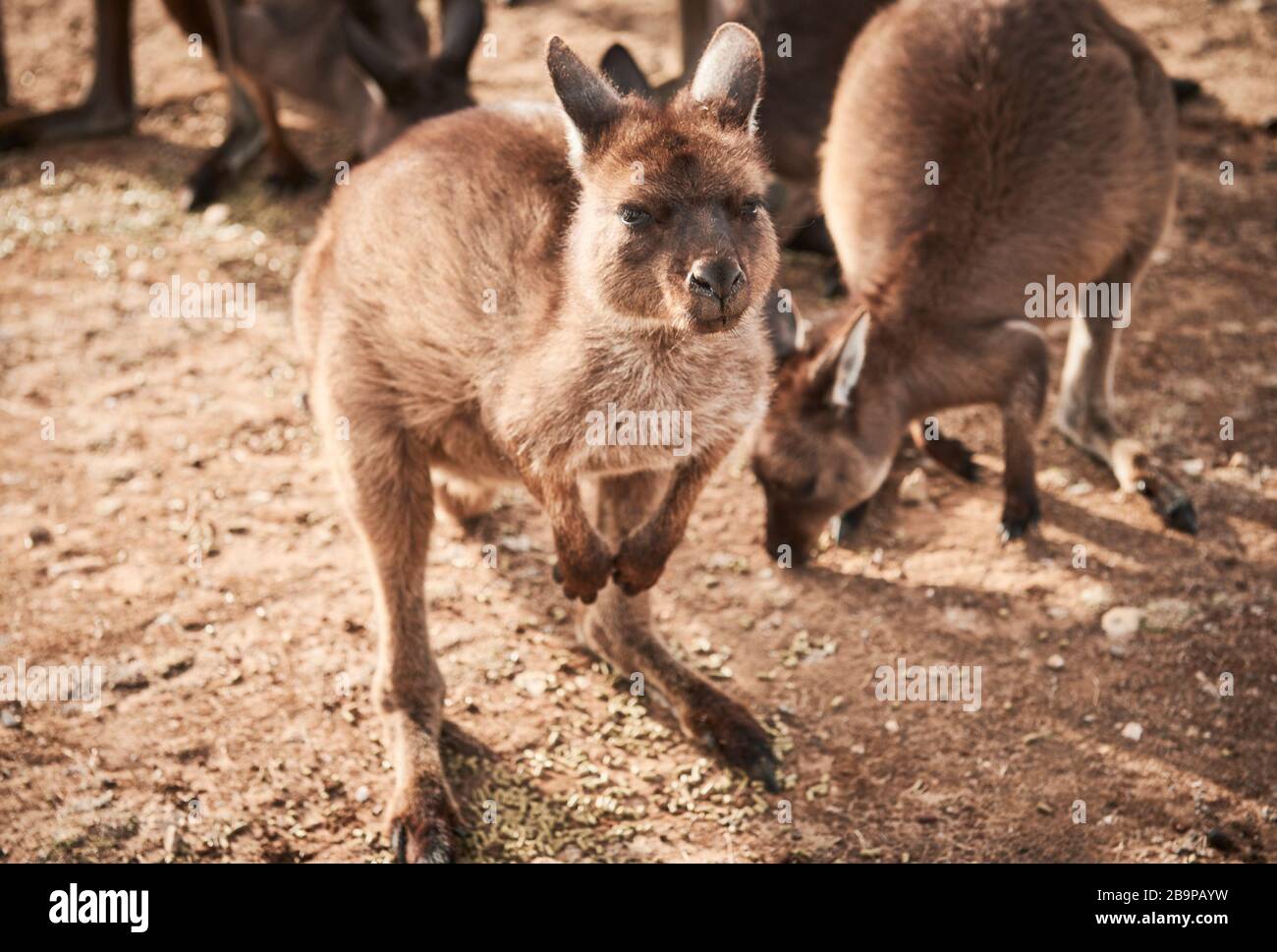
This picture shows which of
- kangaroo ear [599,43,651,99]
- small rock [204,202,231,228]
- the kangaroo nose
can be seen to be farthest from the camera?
small rock [204,202,231,228]

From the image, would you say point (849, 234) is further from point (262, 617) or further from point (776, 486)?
point (262, 617)

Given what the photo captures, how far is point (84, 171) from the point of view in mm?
7789

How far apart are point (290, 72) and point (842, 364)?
13.4 feet

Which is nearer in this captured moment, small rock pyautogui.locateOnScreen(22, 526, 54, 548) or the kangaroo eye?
the kangaroo eye

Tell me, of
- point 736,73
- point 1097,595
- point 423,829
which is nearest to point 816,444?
point 1097,595

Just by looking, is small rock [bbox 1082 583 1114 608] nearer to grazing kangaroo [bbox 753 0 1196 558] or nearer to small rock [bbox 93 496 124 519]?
grazing kangaroo [bbox 753 0 1196 558]

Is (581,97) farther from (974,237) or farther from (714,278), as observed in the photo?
(974,237)

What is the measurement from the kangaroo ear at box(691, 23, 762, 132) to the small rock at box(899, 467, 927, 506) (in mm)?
2233

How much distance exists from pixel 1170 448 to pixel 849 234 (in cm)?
160

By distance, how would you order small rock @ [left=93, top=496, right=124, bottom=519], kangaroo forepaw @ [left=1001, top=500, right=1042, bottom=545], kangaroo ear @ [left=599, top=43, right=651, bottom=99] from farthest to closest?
small rock @ [left=93, top=496, right=124, bottom=519], kangaroo forepaw @ [left=1001, top=500, right=1042, bottom=545], kangaroo ear @ [left=599, top=43, right=651, bottom=99]

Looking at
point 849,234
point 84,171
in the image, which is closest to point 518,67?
point 84,171

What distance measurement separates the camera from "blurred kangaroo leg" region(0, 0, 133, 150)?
316 inches

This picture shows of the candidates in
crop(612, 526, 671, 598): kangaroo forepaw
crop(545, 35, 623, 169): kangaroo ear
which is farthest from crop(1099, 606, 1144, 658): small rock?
crop(545, 35, 623, 169): kangaroo ear

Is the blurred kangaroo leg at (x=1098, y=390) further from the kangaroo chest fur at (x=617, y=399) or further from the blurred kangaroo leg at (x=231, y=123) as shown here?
the blurred kangaroo leg at (x=231, y=123)
